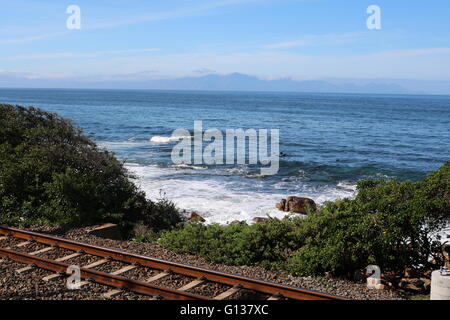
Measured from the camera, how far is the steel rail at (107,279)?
24.6 feet

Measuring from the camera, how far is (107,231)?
40.1 ft

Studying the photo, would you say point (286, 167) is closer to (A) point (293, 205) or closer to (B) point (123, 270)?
(A) point (293, 205)

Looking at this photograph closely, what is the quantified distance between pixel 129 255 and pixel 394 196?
6.50 m

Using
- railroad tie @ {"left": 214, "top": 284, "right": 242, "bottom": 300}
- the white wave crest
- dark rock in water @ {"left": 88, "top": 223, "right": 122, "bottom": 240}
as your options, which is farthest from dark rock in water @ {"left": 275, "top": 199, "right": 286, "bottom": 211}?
the white wave crest

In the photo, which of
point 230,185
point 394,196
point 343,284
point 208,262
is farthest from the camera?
point 230,185

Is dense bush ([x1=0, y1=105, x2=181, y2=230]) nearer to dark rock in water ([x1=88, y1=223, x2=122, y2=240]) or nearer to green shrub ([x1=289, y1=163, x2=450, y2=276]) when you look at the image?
dark rock in water ([x1=88, y1=223, x2=122, y2=240])

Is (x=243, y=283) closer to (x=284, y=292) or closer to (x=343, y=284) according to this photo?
(x=284, y=292)

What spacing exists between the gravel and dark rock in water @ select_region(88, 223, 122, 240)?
0.84 metres

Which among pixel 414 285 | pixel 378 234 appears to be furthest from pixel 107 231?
pixel 414 285

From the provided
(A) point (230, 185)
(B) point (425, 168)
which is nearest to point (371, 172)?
(B) point (425, 168)

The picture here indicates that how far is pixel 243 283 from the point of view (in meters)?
8.05

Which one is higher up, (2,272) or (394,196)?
(394,196)

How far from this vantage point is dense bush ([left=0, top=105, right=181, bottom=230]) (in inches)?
518
